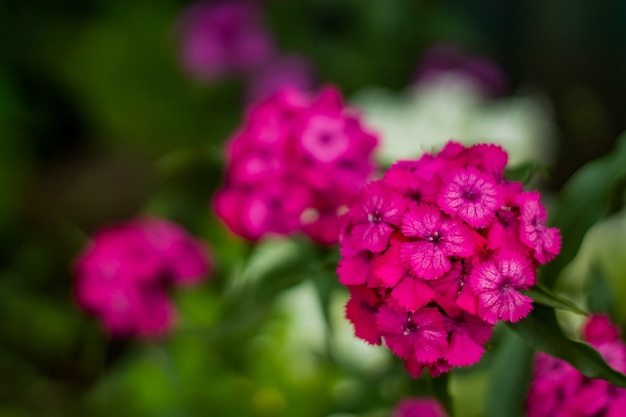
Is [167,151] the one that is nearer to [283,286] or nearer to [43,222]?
[43,222]

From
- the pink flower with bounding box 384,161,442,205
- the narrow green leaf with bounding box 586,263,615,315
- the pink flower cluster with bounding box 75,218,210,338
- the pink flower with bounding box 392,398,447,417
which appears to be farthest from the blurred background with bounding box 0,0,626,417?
the pink flower with bounding box 384,161,442,205

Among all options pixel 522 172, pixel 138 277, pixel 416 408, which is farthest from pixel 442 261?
pixel 138 277

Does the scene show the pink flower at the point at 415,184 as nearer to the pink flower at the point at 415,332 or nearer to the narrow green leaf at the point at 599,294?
the pink flower at the point at 415,332

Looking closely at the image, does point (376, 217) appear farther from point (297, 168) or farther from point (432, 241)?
point (297, 168)

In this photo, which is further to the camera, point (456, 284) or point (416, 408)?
point (416, 408)

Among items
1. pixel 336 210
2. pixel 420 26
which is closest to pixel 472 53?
pixel 420 26

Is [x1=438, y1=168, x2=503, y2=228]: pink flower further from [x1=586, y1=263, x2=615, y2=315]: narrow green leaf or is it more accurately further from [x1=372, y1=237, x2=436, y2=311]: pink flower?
[x1=586, y1=263, x2=615, y2=315]: narrow green leaf
